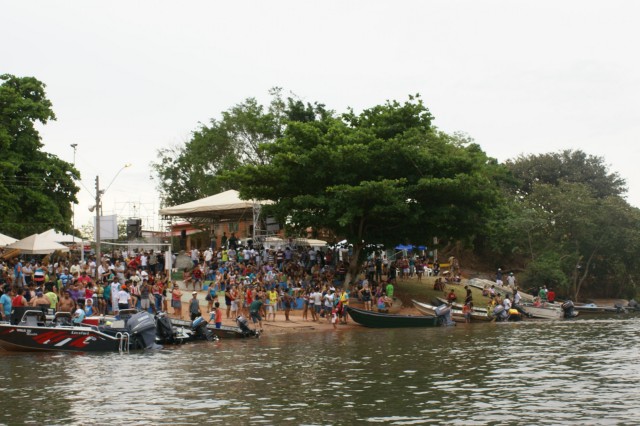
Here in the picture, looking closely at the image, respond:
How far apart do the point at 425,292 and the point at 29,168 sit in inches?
1109

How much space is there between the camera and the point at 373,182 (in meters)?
43.5

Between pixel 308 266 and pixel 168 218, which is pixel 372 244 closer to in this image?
pixel 308 266

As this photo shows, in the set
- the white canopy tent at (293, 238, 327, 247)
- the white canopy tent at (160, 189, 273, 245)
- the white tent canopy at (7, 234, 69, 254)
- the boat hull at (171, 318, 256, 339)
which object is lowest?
the boat hull at (171, 318, 256, 339)

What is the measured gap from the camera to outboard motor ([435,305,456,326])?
39.8 m

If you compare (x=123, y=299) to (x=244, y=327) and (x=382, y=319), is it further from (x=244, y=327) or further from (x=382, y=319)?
(x=382, y=319)

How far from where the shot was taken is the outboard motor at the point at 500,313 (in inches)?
1726

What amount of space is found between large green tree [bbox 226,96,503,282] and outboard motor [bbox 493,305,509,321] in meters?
5.95

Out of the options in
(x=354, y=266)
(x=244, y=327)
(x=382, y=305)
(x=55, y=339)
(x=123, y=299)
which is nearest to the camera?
(x=55, y=339)

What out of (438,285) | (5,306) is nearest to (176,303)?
(5,306)

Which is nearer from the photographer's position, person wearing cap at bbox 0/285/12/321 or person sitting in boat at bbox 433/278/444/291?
person wearing cap at bbox 0/285/12/321

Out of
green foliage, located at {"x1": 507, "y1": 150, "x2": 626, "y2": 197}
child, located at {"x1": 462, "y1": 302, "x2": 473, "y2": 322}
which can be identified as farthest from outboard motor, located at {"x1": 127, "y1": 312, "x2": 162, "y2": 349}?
green foliage, located at {"x1": 507, "y1": 150, "x2": 626, "y2": 197}

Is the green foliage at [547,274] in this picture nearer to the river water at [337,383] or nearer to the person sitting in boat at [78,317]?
the river water at [337,383]

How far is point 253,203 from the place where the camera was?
51.8 m

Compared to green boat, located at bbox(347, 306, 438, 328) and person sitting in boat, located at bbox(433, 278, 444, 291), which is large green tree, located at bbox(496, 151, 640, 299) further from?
green boat, located at bbox(347, 306, 438, 328)
